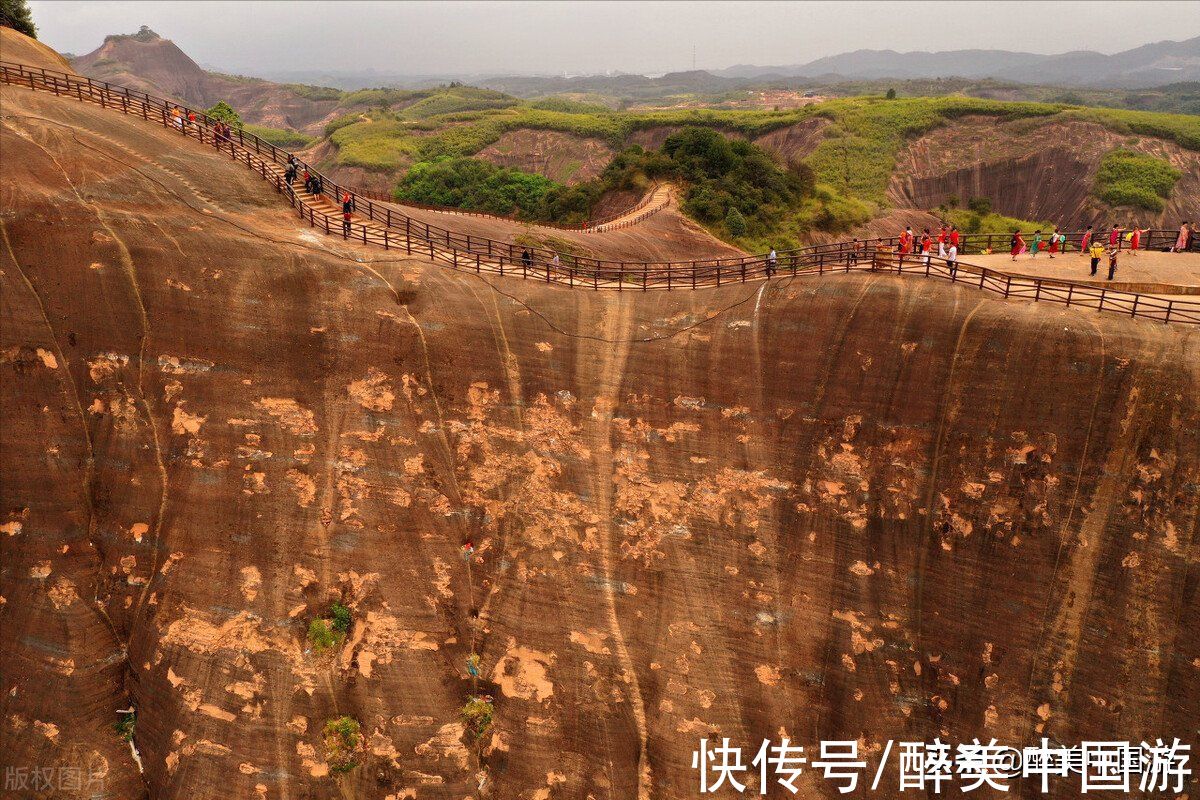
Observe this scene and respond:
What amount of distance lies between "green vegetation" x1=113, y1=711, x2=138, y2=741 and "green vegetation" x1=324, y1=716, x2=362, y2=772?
20.4 ft

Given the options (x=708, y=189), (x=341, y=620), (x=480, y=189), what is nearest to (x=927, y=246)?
(x=341, y=620)

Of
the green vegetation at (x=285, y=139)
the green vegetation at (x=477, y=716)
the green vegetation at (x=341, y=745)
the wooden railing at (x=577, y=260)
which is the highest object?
the green vegetation at (x=285, y=139)

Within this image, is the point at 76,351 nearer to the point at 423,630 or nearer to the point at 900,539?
the point at 423,630

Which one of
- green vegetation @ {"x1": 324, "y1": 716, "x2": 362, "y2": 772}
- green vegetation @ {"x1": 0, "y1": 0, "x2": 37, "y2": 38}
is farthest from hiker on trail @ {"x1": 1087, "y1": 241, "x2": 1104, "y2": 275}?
green vegetation @ {"x1": 0, "y1": 0, "x2": 37, "y2": 38}

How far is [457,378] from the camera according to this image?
23141mm

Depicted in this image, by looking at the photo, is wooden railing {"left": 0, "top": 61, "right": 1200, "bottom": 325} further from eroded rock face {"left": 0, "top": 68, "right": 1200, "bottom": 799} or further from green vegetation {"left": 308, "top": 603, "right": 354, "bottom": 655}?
green vegetation {"left": 308, "top": 603, "right": 354, "bottom": 655}

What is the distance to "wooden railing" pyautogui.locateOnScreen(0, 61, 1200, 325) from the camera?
20391mm

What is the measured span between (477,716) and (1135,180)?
9542 centimetres

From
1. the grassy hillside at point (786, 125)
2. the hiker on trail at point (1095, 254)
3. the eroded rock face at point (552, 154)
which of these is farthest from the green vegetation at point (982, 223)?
the eroded rock face at point (552, 154)

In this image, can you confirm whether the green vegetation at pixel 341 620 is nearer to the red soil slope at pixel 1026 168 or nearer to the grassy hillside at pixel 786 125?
the grassy hillside at pixel 786 125

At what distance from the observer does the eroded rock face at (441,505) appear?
67.4 feet

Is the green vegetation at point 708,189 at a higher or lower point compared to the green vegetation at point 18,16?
lower

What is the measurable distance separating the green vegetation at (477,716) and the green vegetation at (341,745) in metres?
3.41

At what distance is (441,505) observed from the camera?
23016mm
